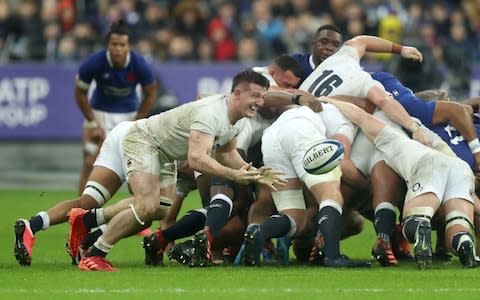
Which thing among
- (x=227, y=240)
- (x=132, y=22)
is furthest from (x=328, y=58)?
(x=132, y=22)

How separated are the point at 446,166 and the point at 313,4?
1544 cm

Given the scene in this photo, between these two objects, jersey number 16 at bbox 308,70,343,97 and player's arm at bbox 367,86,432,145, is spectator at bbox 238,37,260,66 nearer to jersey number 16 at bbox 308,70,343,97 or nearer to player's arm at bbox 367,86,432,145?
jersey number 16 at bbox 308,70,343,97

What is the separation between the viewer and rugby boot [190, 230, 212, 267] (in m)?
11.2

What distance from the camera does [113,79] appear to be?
1681 centimetres

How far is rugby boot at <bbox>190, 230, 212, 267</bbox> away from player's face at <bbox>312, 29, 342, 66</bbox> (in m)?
3.19

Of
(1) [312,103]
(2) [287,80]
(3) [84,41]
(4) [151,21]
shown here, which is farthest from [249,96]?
(4) [151,21]

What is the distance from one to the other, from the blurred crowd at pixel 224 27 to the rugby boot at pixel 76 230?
12.5 metres

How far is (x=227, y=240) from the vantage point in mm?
12141

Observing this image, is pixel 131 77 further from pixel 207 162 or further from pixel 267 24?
pixel 267 24

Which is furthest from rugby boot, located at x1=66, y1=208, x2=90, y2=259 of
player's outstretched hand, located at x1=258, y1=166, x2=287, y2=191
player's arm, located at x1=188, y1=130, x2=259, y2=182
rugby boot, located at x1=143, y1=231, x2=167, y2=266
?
player's outstretched hand, located at x1=258, y1=166, x2=287, y2=191

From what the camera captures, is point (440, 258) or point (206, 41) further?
point (206, 41)

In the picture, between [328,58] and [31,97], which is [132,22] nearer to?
[31,97]

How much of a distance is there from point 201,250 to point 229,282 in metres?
1.16

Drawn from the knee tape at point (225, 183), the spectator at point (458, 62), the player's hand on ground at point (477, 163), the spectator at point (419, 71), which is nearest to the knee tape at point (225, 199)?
the knee tape at point (225, 183)
